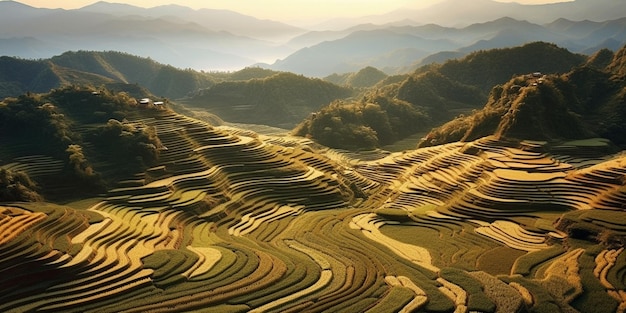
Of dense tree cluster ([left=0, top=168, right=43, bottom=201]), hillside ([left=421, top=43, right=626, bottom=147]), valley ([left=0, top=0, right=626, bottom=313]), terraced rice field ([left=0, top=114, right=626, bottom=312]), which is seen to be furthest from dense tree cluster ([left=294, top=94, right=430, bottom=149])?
dense tree cluster ([left=0, top=168, right=43, bottom=201])

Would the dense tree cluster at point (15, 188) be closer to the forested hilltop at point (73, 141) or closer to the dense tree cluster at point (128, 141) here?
the forested hilltop at point (73, 141)

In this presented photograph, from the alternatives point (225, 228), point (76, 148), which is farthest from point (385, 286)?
point (76, 148)

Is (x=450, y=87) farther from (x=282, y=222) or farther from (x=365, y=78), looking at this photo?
(x=282, y=222)

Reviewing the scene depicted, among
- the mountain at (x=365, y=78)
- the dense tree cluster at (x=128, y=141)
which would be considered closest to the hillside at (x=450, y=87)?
the dense tree cluster at (x=128, y=141)

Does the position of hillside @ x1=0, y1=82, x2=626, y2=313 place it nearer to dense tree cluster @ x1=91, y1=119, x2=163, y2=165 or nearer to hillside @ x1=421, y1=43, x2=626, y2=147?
dense tree cluster @ x1=91, y1=119, x2=163, y2=165

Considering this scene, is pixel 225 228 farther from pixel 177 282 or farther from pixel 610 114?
pixel 610 114

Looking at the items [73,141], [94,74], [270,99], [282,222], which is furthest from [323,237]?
[94,74]

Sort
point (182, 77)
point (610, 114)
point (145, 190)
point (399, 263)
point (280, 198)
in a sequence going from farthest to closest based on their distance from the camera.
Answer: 1. point (182, 77)
2. point (610, 114)
3. point (280, 198)
4. point (145, 190)
5. point (399, 263)
